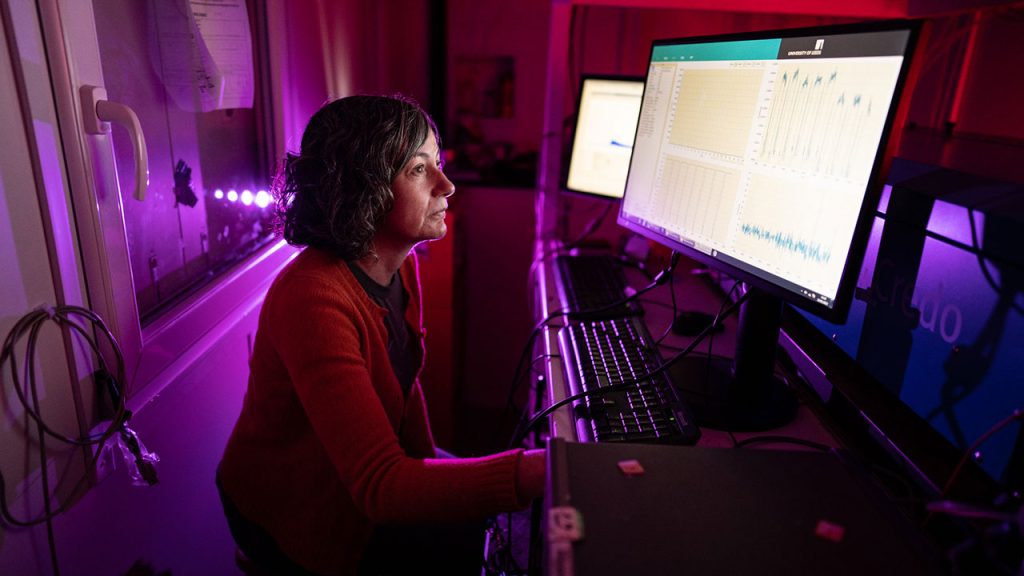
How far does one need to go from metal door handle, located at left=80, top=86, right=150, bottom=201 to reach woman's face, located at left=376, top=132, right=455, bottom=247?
15.1 inches

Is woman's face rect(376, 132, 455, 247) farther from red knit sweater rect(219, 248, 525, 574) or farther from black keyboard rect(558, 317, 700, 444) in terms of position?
black keyboard rect(558, 317, 700, 444)

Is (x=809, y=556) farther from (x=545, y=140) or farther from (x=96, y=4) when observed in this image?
(x=545, y=140)

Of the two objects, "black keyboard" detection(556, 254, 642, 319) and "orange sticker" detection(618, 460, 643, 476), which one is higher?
"orange sticker" detection(618, 460, 643, 476)

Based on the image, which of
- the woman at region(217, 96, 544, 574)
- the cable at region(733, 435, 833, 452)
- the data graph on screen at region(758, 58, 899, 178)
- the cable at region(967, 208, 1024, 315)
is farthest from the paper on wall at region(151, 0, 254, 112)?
the cable at region(967, 208, 1024, 315)

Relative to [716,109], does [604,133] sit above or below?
below

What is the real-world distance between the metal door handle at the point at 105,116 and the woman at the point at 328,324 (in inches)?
9.4

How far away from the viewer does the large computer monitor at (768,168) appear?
30.8 inches

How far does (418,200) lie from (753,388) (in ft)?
2.12

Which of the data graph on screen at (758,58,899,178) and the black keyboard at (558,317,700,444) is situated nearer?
the data graph on screen at (758,58,899,178)

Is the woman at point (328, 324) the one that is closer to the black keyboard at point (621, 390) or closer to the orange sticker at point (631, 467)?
the black keyboard at point (621, 390)

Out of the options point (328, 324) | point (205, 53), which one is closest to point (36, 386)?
point (328, 324)

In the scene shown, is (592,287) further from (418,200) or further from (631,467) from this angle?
(631,467)

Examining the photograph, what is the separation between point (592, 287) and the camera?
1549 millimetres

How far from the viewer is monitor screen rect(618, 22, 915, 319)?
2.56 ft
